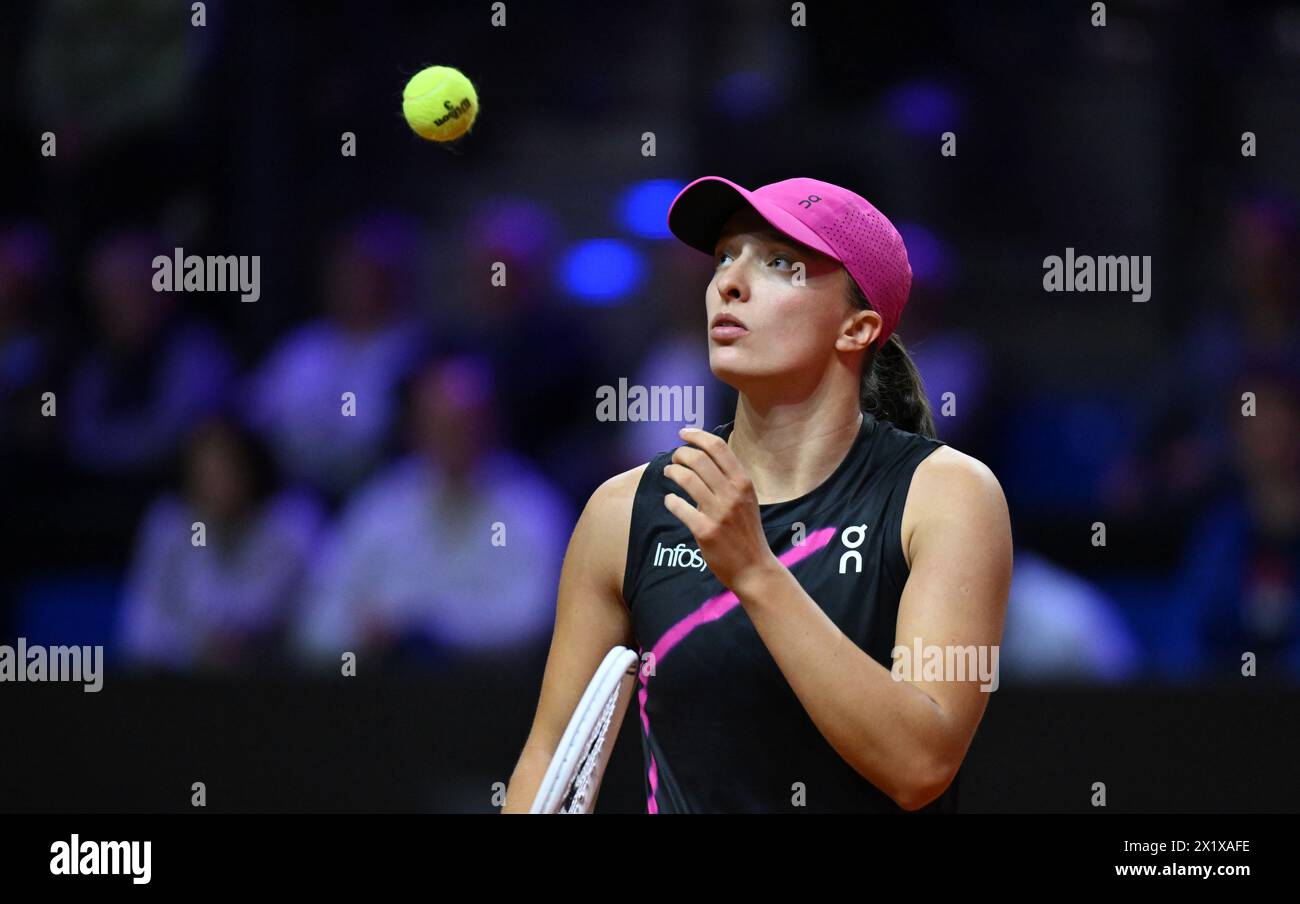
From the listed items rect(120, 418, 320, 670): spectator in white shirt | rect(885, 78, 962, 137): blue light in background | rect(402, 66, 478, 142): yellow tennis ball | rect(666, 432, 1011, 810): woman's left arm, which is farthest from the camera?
rect(885, 78, 962, 137): blue light in background

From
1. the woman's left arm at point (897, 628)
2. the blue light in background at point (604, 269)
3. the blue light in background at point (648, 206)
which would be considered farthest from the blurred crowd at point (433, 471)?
the woman's left arm at point (897, 628)

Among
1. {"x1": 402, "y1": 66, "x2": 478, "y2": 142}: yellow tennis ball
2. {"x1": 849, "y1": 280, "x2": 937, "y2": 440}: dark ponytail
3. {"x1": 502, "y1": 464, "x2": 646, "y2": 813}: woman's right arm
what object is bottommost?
{"x1": 502, "y1": 464, "x2": 646, "y2": 813}: woman's right arm

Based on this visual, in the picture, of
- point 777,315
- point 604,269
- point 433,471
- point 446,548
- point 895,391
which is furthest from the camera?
point 604,269

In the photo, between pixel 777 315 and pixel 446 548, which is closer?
pixel 777 315

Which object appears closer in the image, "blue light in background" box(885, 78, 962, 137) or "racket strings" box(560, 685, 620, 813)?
"racket strings" box(560, 685, 620, 813)

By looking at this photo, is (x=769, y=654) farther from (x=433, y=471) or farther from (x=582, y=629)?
(x=433, y=471)

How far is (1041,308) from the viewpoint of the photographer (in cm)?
550

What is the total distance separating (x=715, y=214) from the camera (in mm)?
2479

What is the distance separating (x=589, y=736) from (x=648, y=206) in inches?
137

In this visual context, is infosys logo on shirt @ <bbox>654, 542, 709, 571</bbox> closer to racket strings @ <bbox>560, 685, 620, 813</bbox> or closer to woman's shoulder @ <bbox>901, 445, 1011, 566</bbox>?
racket strings @ <bbox>560, 685, 620, 813</bbox>

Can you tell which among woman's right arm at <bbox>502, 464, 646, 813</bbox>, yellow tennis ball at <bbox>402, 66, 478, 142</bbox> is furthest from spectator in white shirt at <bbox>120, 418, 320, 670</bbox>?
woman's right arm at <bbox>502, 464, 646, 813</bbox>

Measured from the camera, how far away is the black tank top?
2.29 m

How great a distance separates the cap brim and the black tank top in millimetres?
Result: 334

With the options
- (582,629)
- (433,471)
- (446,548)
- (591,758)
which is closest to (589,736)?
(591,758)
